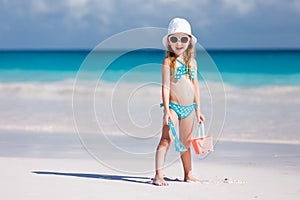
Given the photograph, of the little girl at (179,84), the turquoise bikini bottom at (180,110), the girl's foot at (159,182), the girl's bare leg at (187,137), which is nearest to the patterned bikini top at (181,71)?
the little girl at (179,84)

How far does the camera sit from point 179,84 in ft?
17.2

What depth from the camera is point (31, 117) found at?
394 inches

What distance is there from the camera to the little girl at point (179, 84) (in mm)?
5191

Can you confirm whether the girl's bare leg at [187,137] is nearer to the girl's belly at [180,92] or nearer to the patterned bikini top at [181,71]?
the girl's belly at [180,92]

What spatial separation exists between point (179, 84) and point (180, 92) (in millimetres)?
62

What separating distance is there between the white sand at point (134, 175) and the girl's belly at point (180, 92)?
63 centimetres

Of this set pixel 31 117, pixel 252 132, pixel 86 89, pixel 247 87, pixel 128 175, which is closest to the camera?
pixel 128 175

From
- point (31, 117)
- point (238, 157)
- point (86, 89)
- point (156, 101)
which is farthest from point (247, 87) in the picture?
point (238, 157)

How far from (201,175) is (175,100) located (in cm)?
78

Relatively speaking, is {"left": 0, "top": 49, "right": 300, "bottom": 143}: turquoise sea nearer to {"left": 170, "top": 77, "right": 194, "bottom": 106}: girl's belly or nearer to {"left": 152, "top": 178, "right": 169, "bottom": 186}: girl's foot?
{"left": 170, "top": 77, "right": 194, "bottom": 106}: girl's belly

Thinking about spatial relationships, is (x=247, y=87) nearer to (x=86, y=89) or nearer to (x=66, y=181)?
(x=86, y=89)

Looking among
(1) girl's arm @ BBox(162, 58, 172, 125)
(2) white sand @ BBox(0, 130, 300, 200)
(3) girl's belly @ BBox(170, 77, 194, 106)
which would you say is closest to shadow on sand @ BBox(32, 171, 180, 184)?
(2) white sand @ BBox(0, 130, 300, 200)

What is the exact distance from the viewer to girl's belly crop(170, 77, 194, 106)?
523 cm

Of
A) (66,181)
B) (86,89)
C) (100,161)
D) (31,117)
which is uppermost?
(86,89)
